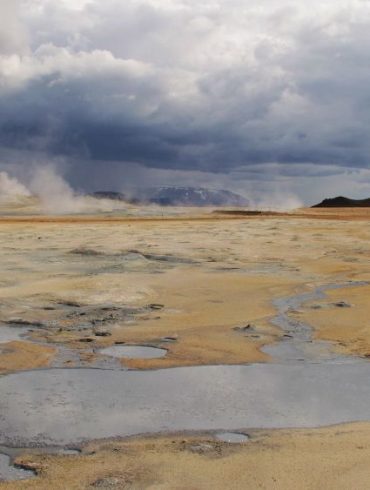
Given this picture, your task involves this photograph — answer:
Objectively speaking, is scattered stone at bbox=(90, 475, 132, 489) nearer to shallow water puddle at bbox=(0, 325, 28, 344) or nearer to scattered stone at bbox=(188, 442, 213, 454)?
scattered stone at bbox=(188, 442, 213, 454)

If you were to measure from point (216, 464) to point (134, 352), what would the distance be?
3.82 m

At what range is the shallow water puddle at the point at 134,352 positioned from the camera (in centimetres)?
857

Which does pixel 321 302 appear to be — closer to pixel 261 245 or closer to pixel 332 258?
pixel 332 258

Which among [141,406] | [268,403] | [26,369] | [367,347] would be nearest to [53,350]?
[26,369]

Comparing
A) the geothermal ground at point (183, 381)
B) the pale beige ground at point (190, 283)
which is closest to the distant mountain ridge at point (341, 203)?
the pale beige ground at point (190, 283)

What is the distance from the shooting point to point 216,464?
200 inches

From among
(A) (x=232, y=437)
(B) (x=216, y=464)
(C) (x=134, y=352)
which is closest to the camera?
(B) (x=216, y=464)

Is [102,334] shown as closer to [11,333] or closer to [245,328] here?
[11,333]

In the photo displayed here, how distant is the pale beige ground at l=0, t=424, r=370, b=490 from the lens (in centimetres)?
475

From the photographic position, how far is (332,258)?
2059 cm

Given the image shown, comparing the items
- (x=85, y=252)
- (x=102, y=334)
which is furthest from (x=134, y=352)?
(x=85, y=252)

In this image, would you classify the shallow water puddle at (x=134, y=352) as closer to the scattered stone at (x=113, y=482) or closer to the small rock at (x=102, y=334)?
the small rock at (x=102, y=334)

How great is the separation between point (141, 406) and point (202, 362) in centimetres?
191

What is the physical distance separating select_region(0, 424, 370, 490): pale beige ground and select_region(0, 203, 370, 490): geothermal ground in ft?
0.05
